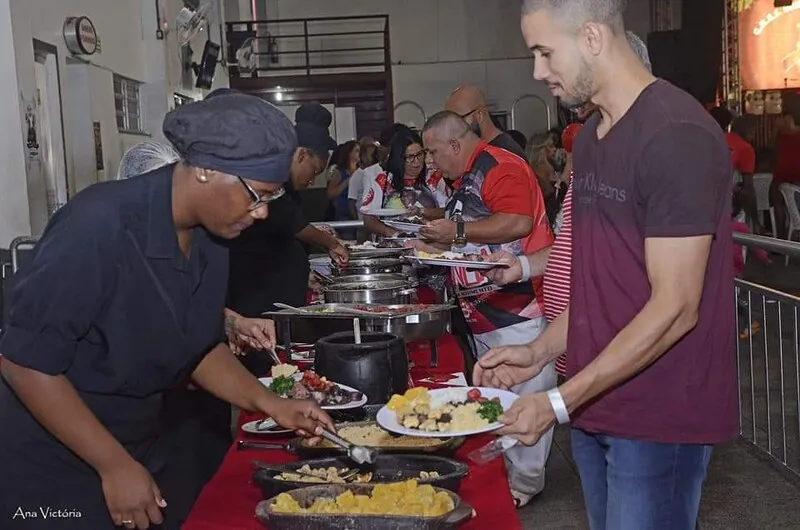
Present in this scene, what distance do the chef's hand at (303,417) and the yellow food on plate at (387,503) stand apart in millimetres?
313

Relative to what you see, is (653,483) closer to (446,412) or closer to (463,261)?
(446,412)

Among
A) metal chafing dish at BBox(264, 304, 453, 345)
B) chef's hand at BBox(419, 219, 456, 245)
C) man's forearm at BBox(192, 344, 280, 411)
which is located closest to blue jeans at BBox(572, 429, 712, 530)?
man's forearm at BBox(192, 344, 280, 411)

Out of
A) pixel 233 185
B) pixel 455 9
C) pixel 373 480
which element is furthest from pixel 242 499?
pixel 455 9

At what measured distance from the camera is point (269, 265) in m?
3.57

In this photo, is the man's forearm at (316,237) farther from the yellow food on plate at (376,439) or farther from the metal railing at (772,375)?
the yellow food on plate at (376,439)

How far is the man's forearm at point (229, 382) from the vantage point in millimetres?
2059

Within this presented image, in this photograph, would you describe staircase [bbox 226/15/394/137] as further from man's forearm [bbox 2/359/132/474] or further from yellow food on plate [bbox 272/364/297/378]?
man's forearm [bbox 2/359/132/474]

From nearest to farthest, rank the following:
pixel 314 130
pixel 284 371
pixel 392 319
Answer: pixel 284 371, pixel 392 319, pixel 314 130

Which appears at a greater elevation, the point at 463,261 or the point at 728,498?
the point at 463,261

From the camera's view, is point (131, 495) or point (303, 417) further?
point (303, 417)

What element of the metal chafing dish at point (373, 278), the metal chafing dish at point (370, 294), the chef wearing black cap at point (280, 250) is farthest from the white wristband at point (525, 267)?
the chef wearing black cap at point (280, 250)

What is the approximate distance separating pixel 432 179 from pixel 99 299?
496cm

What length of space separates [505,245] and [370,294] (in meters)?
0.61

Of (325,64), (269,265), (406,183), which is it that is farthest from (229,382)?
(325,64)
